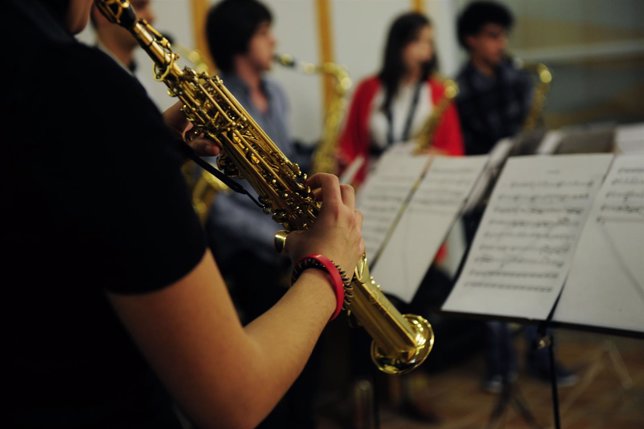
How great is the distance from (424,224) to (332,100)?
2171 millimetres

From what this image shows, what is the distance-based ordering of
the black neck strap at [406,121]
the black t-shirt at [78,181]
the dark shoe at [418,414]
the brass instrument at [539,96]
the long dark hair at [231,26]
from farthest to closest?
the brass instrument at [539,96] → the black neck strap at [406,121] → the dark shoe at [418,414] → the long dark hair at [231,26] → the black t-shirt at [78,181]

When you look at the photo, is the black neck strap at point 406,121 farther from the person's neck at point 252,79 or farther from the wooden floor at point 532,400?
the wooden floor at point 532,400

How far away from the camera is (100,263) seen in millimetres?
747

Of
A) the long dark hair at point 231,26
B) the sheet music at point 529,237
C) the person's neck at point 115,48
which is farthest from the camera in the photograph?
the long dark hair at point 231,26

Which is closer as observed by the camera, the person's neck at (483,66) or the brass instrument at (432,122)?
the brass instrument at (432,122)

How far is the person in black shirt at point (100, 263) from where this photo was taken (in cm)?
72

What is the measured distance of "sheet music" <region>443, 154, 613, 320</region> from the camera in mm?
1544

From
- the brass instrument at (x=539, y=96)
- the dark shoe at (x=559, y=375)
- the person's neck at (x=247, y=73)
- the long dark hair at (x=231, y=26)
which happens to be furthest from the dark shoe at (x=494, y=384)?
the long dark hair at (x=231, y=26)

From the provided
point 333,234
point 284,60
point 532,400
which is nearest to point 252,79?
point 284,60

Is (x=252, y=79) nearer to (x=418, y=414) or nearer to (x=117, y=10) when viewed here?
(x=418, y=414)

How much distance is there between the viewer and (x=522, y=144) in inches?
83.6

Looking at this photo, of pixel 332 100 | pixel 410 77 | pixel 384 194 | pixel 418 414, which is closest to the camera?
pixel 384 194

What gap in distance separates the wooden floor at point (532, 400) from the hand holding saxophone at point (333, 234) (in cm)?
A: 195

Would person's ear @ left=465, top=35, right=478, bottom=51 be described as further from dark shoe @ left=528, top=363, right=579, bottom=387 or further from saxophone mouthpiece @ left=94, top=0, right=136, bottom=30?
saxophone mouthpiece @ left=94, top=0, right=136, bottom=30
